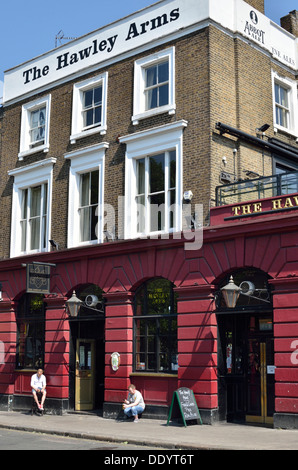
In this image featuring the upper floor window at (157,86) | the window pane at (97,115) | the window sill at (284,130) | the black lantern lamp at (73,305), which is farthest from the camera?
the window pane at (97,115)

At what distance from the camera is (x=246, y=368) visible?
703 inches

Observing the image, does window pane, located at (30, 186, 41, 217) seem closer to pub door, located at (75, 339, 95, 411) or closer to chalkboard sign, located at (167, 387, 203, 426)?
pub door, located at (75, 339, 95, 411)

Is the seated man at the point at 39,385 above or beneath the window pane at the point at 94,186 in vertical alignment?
beneath

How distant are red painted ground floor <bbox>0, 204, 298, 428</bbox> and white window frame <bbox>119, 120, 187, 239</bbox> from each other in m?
0.88

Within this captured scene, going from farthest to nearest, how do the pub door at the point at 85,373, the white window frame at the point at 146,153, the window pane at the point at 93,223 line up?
1. the window pane at the point at 93,223
2. the pub door at the point at 85,373
3. the white window frame at the point at 146,153

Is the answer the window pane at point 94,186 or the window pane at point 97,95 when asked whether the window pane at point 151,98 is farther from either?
the window pane at point 94,186

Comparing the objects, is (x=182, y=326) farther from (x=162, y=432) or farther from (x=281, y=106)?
(x=281, y=106)

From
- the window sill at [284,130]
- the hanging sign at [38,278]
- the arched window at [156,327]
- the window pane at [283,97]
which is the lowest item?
the arched window at [156,327]

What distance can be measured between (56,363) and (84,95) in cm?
964

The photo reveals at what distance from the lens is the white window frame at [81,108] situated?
2169 centimetres

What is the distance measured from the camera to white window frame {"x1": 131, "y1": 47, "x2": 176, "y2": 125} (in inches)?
779

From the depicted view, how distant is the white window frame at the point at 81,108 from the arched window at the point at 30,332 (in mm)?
6123

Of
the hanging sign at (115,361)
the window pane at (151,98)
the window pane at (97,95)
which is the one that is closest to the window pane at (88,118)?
the window pane at (97,95)
